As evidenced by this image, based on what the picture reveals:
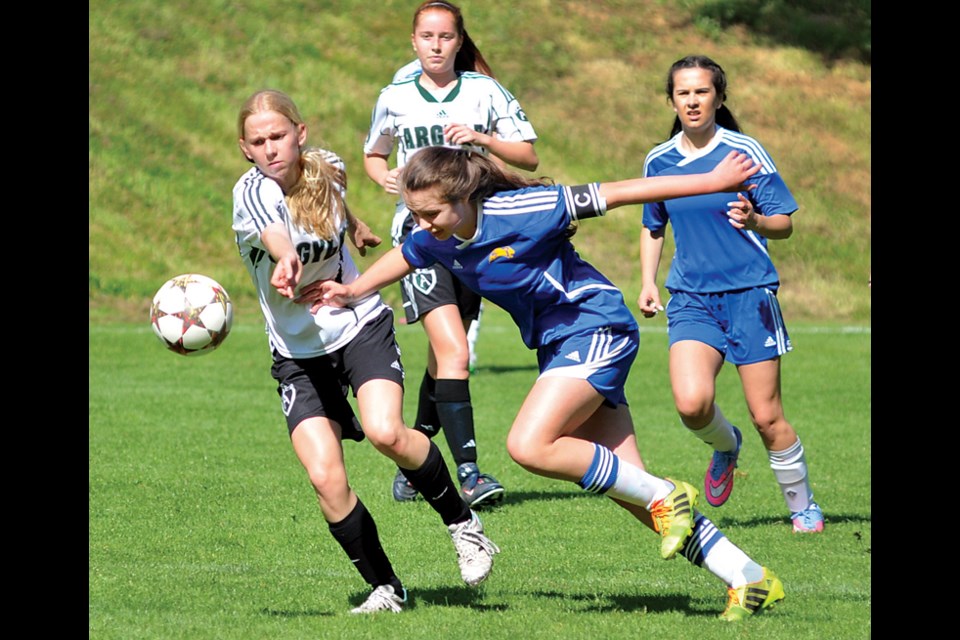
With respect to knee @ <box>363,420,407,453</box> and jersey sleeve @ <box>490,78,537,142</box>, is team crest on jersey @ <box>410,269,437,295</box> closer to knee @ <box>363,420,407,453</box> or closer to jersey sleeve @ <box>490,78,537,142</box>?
jersey sleeve @ <box>490,78,537,142</box>

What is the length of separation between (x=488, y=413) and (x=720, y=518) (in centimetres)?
412

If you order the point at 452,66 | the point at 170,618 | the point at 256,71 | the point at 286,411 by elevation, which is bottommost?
the point at 170,618

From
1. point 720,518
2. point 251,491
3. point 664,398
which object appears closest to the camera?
point 720,518

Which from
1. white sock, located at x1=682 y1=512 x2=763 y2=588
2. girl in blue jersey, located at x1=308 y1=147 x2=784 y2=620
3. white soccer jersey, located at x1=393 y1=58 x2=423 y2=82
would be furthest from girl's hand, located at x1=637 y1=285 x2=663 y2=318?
white soccer jersey, located at x1=393 y1=58 x2=423 y2=82

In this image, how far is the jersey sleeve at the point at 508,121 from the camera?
7582 mm

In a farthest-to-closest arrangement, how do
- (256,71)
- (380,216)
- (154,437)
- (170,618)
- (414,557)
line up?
1. (256,71)
2. (380,216)
3. (154,437)
4. (414,557)
5. (170,618)

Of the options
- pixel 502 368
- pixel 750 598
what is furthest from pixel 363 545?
pixel 502 368

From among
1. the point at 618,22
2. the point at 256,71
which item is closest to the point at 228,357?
the point at 256,71

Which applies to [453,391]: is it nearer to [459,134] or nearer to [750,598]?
[459,134]

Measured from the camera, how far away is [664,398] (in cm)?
1227

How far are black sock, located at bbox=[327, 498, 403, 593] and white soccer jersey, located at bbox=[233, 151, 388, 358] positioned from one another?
65 centimetres

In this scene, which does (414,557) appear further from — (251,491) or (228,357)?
(228,357)

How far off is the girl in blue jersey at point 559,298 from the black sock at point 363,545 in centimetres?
65

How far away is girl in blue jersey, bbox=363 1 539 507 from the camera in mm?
7340
